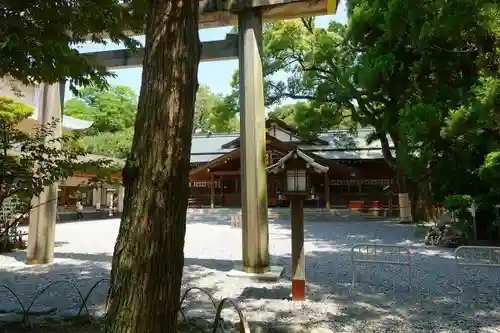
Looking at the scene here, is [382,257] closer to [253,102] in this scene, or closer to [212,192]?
[253,102]

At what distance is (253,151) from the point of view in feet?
19.0

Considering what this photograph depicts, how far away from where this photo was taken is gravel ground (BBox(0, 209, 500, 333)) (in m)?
4.09

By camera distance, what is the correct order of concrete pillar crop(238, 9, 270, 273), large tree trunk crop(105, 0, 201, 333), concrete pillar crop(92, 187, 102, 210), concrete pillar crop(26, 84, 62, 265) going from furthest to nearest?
concrete pillar crop(92, 187, 102, 210), concrete pillar crop(26, 84, 62, 265), concrete pillar crop(238, 9, 270, 273), large tree trunk crop(105, 0, 201, 333)

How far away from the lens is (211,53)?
21.7 ft

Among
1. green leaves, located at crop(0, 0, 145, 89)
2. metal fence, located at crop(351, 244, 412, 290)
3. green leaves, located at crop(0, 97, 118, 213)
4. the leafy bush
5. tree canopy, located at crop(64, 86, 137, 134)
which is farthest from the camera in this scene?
tree canopy, located at crop(64, 86, 137, 134)

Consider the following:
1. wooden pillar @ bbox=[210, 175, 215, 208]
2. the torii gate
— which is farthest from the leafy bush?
wooden pillar @ bbox=[210, 175, 215, 208]

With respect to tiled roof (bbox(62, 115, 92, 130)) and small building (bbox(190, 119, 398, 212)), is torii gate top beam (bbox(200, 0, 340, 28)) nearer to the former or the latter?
small building (bbox(190, 119, 398, 212))

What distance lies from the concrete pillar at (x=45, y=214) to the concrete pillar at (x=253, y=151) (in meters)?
3.50

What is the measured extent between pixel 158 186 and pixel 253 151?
3.63 metres

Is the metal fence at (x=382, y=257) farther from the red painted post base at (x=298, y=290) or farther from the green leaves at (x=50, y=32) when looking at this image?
the green leaves at (x=50, y=32)

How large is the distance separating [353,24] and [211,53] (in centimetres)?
779

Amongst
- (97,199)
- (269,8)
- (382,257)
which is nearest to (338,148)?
(97,199)

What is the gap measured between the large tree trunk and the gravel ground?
75.3 inches

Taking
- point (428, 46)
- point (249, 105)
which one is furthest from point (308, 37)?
point (249, 105)
